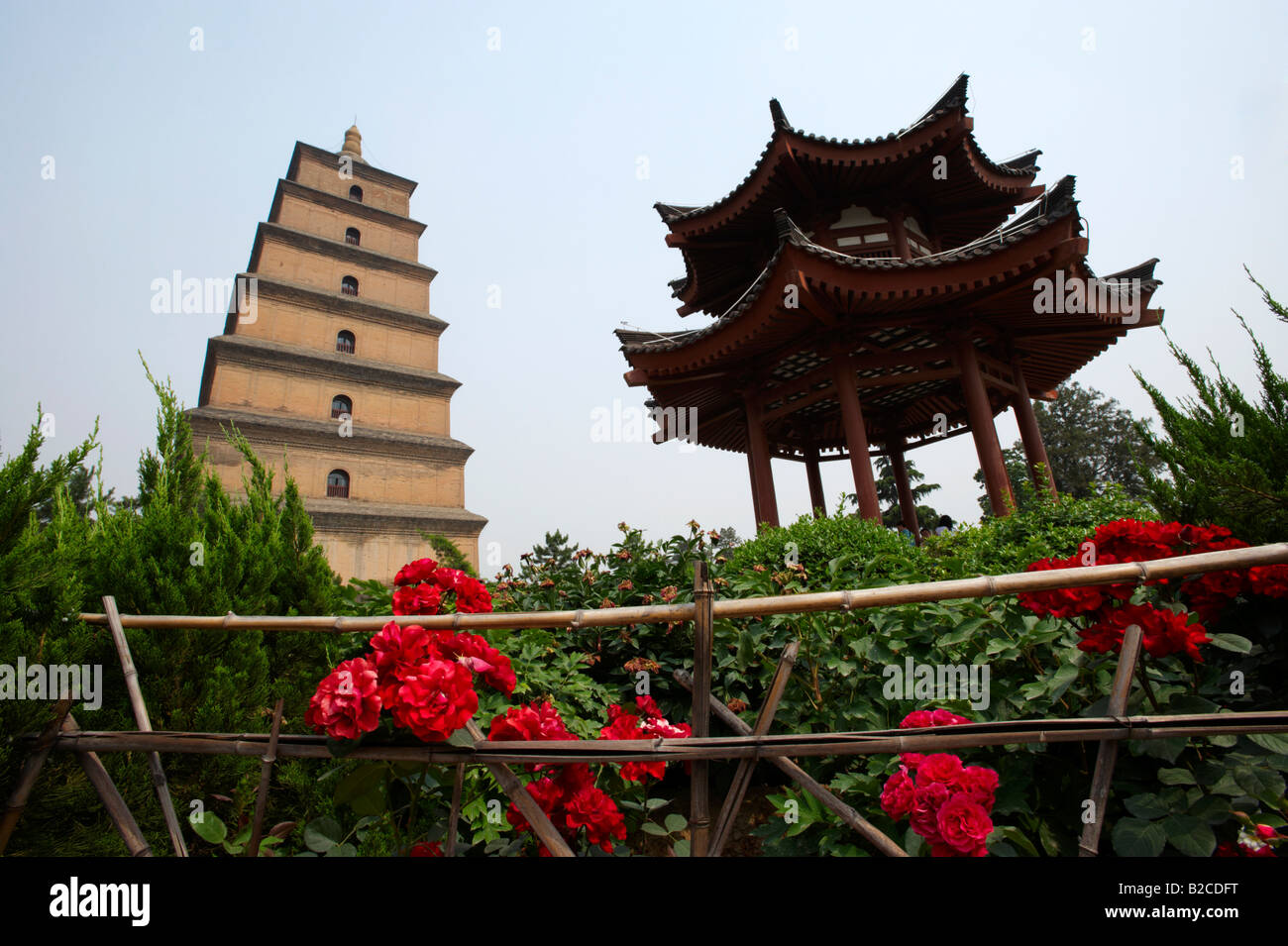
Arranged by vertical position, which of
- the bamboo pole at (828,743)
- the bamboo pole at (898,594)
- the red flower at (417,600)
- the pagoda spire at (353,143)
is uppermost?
the pagoda spire at (353,143)

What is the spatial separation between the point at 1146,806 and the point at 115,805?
288cm

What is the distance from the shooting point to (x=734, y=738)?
149cm

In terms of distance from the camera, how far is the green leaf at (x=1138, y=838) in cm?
147

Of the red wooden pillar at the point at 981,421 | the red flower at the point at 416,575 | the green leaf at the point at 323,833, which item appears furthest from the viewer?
Answer: the red wooden pillar at the point at 981,421

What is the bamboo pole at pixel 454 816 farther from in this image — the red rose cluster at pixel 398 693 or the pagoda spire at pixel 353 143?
the pagoda spire at pixel 353 143

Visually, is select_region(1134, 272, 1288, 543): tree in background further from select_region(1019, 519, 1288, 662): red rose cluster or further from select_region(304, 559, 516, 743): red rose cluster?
select_region(304, 559, 516, 743): red rose cluster

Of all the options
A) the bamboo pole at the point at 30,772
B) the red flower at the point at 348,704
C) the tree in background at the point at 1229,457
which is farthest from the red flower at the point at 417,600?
the tree in background at the point at 1229,457

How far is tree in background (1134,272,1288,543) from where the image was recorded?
2.25 m

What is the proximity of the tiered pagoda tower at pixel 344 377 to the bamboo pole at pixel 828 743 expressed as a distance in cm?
1546

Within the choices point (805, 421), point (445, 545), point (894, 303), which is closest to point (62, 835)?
point (445, 545)

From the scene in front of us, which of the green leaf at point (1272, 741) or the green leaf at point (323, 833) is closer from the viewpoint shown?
the green leaf at point (1272, 741)

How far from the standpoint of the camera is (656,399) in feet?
32.6

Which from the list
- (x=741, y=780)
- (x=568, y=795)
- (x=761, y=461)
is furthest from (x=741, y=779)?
(x=761, y=461)
